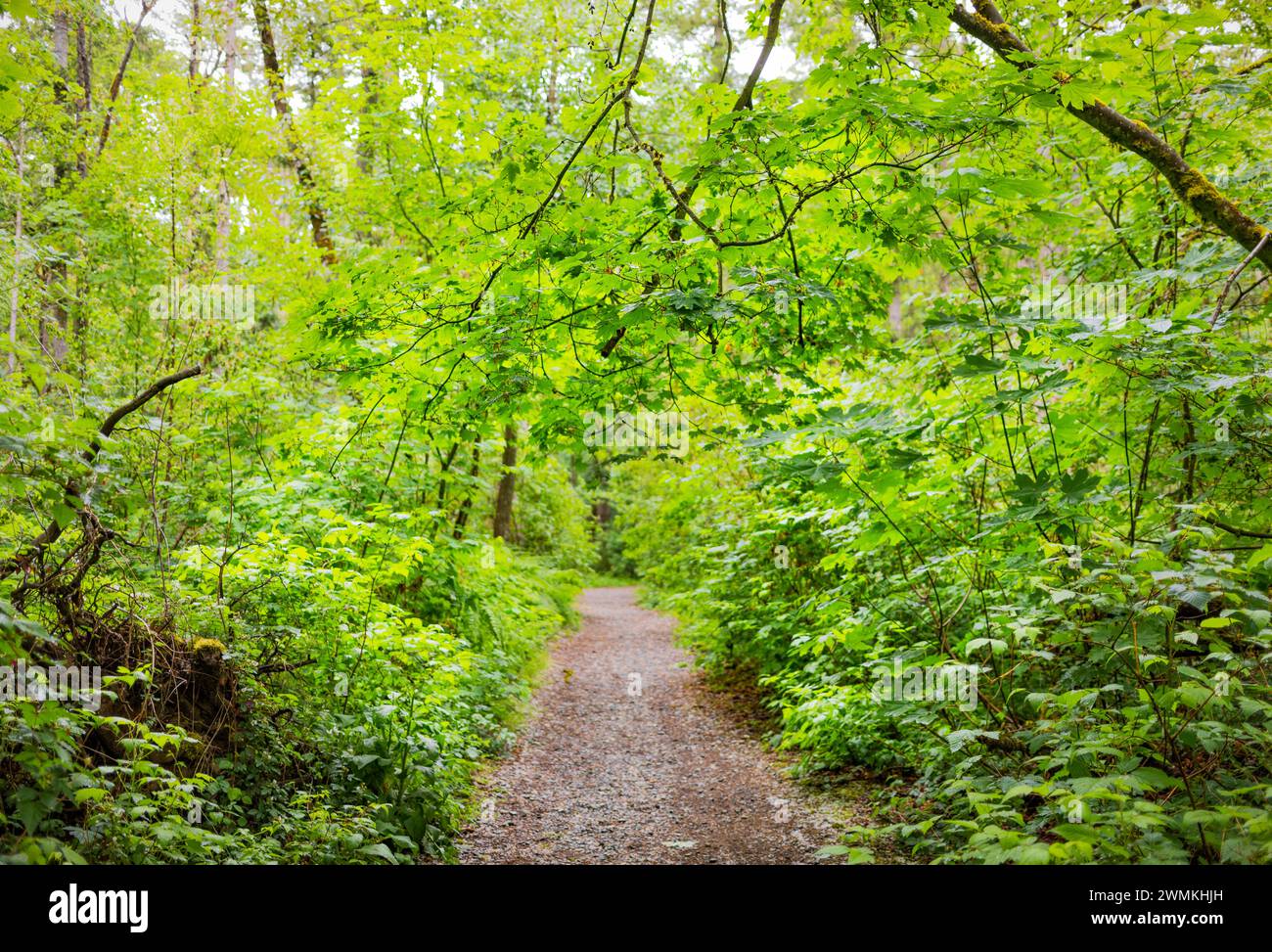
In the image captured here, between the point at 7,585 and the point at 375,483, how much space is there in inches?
145

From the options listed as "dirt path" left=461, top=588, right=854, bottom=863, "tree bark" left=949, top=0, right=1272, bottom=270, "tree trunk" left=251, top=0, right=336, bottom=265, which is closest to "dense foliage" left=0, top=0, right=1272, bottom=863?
"tree bark" left=949, top=0, right=1272, bottom=270

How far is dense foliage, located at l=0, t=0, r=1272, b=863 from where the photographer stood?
335 centimetres

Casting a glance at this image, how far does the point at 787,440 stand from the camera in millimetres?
4945

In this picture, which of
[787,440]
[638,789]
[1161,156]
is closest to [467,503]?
[638,789]

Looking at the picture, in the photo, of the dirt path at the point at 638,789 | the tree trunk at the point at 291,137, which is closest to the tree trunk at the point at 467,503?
the dirt path at the point at 638,789

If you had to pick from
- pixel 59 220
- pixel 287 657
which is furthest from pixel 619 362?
pixel 59 220

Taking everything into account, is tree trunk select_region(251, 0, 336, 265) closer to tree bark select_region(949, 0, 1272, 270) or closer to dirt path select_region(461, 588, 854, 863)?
dirt path select_region(461, 588, 854, 863)

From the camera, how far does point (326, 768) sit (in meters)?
4.53

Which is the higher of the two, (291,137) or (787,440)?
(291,137)

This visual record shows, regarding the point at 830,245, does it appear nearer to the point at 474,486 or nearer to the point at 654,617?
the point at 474,486

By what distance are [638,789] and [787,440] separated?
3627mm

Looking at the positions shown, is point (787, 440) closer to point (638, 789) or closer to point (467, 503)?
point (638, 789)

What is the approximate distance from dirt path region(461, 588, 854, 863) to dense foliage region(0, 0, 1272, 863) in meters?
0.57

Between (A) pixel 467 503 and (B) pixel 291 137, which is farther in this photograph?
(B) pixel 291 137
